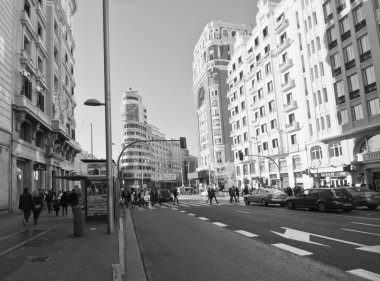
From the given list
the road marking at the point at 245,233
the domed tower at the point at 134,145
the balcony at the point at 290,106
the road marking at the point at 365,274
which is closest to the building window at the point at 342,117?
the balcony at the point at 290,106

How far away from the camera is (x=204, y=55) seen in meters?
101

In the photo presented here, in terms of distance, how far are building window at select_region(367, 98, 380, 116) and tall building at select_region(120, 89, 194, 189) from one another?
90.2 meters

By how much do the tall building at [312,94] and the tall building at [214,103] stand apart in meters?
24.9

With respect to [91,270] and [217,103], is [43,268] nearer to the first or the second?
[91,270]

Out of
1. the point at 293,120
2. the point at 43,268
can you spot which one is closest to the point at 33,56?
the point at 43,268

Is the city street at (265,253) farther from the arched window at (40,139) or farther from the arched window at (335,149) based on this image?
the arched window at (335,149)

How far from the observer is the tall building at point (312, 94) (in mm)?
33781

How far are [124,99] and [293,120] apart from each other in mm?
97755

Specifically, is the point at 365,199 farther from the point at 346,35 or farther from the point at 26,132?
the point at 26,132

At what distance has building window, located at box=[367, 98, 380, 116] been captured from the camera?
32016 mm

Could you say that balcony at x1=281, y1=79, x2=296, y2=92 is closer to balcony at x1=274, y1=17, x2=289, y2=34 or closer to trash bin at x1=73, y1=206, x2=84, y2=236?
balcony at x1=274, y1=17, x2=289, y2=34

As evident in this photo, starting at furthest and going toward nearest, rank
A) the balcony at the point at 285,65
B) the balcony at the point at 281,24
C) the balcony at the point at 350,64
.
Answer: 1. the balcony at the point at 281,24
2. the balcony at the point at 285,65
3. the balcony at the point at 350,64

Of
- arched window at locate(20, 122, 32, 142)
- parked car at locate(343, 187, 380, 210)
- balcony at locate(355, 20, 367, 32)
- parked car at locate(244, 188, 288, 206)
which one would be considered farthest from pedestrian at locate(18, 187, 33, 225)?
balcony at locate(355, 20, 367, 32)

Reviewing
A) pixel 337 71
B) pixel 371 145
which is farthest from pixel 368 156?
pixel 337 71
